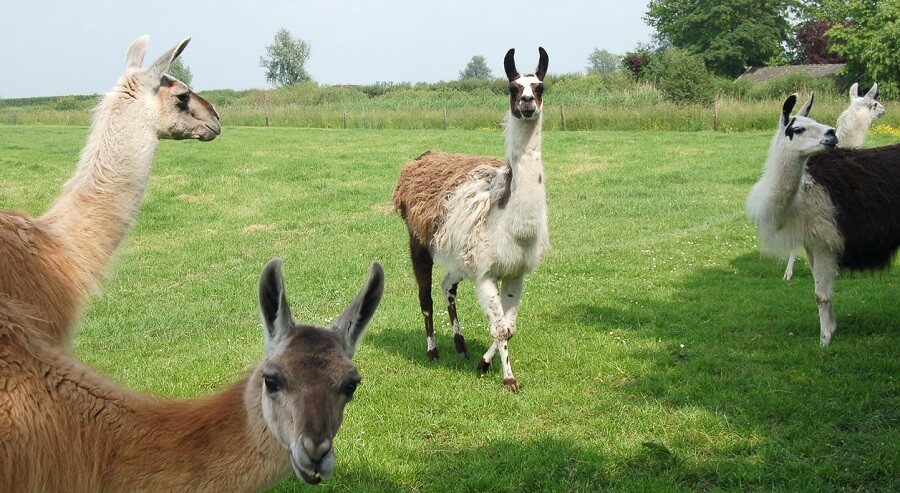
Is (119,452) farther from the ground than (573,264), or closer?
farther from the ground

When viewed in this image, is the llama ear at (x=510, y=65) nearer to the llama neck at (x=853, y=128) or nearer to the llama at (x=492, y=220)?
the llama at (x=492, y=220)

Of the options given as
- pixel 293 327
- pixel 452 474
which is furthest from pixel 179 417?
pixel 452 474

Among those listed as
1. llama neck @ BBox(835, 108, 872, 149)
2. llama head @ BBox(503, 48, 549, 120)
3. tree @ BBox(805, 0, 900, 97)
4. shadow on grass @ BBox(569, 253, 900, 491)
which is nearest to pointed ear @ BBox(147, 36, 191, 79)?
llama head @ BBox(503, 48, 549, 120)

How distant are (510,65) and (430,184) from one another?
159 cm

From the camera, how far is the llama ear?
6.52m

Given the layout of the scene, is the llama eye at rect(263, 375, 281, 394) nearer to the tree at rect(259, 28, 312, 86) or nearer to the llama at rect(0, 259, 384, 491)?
the llama at rect(0, 259, 384, 491)

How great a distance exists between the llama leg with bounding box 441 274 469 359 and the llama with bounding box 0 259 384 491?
4.49 meters

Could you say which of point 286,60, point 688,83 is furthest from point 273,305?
point 286,60

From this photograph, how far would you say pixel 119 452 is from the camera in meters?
2.86

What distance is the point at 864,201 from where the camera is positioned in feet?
25.3

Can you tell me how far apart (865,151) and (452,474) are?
18.8 ft

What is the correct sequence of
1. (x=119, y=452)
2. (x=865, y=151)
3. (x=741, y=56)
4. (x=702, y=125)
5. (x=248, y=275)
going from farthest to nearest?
(x=741, y=56), (x=702, y=125), (x=248, y=275), (x=865, y=151), (x=119, y=452)

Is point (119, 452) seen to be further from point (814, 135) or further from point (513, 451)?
point (814, 135)

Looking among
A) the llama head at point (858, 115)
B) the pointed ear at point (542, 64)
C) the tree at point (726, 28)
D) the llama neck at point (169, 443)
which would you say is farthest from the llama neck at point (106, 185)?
the tree at point (726, 28)
